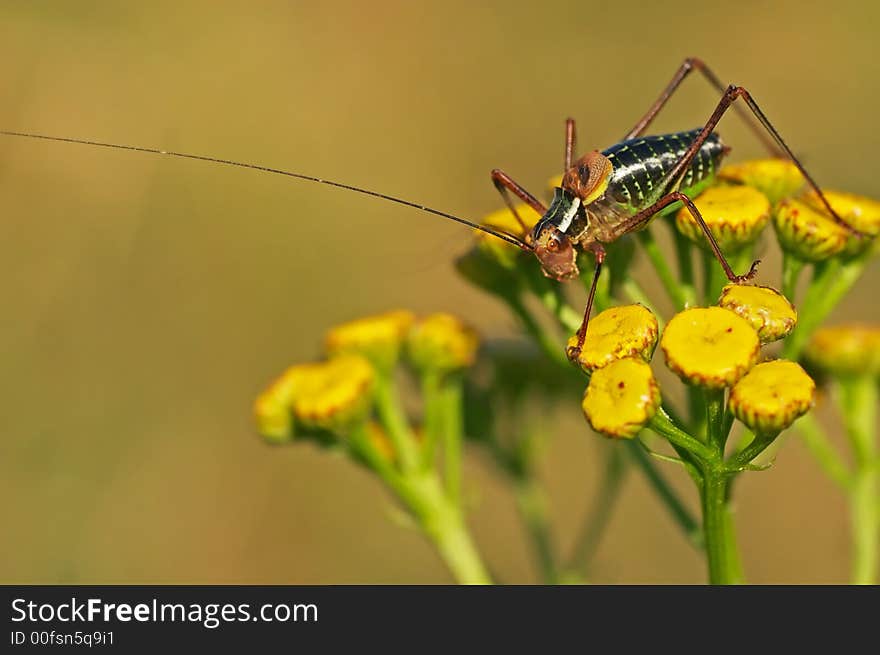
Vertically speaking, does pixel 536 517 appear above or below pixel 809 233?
below

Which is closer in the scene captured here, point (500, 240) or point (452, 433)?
point (500, 240)

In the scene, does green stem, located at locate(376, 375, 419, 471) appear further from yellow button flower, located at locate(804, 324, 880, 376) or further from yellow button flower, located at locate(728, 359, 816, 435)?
yellow button flower, located at locate(804, 324, 880, 376)

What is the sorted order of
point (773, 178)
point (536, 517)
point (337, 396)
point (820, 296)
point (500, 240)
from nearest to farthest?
point (820, 296) → point (773, 178) → point (500, 240) → point (337, 396) → point (536, 517)

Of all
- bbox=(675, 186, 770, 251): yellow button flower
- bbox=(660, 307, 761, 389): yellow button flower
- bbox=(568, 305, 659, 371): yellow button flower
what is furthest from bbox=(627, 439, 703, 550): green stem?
bbox=(675, 186, 770, 251): yellow button flower

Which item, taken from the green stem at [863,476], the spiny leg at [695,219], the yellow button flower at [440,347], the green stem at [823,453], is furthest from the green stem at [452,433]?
the green stem at [863,476]

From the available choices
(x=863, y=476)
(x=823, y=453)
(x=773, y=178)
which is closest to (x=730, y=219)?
(x=773, y=178)

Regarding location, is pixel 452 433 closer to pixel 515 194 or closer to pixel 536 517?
pixel 536 517

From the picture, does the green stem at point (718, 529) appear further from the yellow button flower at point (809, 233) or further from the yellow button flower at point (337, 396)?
the yellow button flower at point (337, 396)
